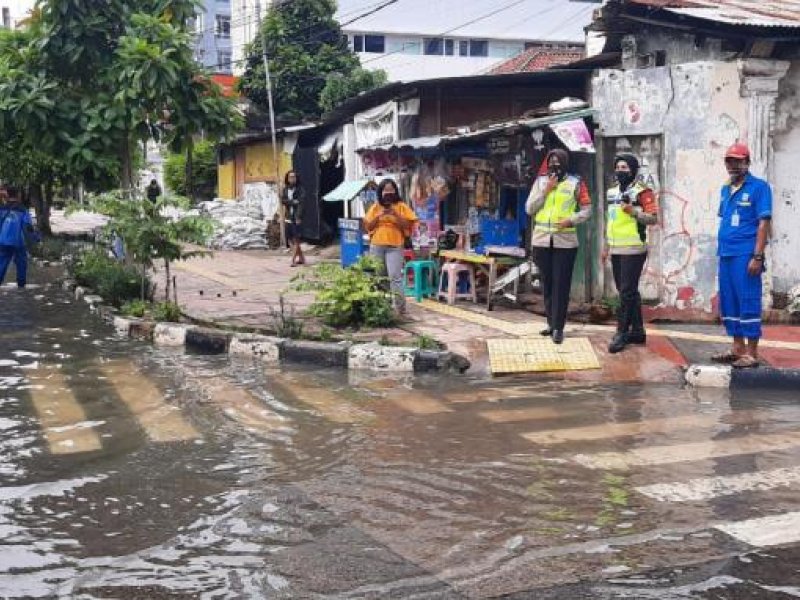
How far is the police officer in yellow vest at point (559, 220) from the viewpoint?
9391 millimetres

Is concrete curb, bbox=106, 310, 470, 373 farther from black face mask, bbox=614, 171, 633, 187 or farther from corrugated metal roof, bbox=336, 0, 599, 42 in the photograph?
corrugated metal roof, bbox=336, 0, 599, 42

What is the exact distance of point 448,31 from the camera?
47906 millimetres

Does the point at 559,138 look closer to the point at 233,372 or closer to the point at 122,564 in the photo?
the point at 233,372

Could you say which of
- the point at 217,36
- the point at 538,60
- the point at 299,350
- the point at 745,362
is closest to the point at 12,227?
the point at 299,350

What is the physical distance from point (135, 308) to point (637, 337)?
246 inches

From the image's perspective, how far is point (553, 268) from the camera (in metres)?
9.65

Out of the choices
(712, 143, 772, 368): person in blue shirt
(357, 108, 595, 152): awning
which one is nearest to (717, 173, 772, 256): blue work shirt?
(712, 143, 772, 368): person in blue shirt

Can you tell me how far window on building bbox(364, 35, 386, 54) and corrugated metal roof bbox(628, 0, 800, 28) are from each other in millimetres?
35196

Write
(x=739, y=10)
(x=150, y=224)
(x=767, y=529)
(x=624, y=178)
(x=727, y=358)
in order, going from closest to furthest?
(x=767, y=529) < (x=727, y=358) < (x=624, y=178) < (x=739, y=10) < (x=150, y=224)

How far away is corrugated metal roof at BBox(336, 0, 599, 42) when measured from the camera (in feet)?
152

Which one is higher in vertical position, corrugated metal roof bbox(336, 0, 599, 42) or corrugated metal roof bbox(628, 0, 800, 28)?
corrugated metal roof bbox(336, 0, 599, 42)

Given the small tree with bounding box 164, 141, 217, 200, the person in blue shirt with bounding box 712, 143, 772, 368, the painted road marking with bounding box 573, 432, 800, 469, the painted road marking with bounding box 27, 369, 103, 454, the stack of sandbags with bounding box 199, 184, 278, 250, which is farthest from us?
the small tree with bounding box 164, 141, 217, 200

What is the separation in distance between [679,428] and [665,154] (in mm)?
4713

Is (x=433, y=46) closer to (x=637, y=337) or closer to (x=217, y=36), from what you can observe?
(x=217, y=36)
